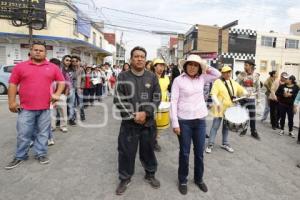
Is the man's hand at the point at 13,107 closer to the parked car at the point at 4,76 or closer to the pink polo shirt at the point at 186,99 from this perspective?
the pink polo shirt at the point at 186,99

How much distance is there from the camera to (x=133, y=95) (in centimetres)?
348

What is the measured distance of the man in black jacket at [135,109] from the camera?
3453 mm

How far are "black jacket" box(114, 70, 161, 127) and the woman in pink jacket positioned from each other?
0.32 m

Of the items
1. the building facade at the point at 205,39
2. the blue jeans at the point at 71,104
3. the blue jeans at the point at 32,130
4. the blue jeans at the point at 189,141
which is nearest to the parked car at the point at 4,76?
the blue jeans at the point at 71,104

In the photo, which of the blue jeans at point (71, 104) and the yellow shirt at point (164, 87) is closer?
the yellow shirt at point (164, 87)

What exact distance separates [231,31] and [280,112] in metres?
28.8

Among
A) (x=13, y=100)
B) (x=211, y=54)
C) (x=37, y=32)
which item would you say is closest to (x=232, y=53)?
(x=211, y=54)

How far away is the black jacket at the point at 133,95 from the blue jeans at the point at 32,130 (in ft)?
5.46

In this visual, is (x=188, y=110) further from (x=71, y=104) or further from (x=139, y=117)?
(x=71, y=104)

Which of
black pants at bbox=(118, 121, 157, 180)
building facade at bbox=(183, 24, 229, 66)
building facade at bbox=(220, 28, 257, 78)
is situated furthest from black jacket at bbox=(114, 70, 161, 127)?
building facade at bbox=(220, 28, 257, 78)

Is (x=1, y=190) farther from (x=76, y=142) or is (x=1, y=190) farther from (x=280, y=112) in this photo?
(x=280, y=112)

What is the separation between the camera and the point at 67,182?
377 cm

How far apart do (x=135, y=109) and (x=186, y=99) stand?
0.67 metres

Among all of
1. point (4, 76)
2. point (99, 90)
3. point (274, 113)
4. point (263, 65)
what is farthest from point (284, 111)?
point (263, 65)
